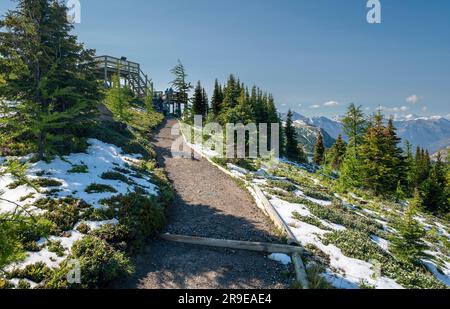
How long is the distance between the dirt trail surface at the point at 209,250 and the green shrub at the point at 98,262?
36 cm

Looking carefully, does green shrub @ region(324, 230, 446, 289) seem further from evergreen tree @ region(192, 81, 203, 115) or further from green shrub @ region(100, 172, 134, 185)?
evergreen tree @ region(192, 81, 203, 115)

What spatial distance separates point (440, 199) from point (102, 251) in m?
47.3

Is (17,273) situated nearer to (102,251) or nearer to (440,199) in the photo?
(102,251)

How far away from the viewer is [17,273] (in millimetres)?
6684

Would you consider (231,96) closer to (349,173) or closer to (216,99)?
(216,99)

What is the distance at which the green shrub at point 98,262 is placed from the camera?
7258mm

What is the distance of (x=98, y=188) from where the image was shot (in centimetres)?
1189

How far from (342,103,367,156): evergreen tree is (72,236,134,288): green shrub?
32536 millimetres

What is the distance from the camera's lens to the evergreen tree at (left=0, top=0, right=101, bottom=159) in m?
13.2

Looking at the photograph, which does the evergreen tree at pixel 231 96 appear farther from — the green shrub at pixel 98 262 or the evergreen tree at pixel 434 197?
the green shrub at pixel 98 262

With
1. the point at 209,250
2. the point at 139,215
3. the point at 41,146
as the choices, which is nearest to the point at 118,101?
the point at 41,146
